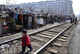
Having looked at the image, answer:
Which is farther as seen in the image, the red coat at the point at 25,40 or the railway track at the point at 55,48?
the railway track at the point at 55,48

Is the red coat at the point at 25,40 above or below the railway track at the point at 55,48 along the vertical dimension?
above

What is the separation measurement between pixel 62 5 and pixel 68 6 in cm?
638

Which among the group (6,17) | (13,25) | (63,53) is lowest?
(63,53)

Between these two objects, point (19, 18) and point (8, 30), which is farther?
point (19, 18)

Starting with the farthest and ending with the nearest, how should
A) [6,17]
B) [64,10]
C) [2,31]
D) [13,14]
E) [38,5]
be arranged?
[64,10] → [38,5] → [13,14] → [6,17] → [2,31]

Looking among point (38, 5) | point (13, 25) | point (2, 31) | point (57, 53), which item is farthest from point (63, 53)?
point (38, 5)

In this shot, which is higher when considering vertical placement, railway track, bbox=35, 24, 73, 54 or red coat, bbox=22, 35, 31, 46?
red coat, bbox=22, 35, 31, 46

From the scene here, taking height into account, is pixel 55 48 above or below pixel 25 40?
below

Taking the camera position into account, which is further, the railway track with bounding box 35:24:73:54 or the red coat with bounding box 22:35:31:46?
the railway track with bounding box 35:24:73:54

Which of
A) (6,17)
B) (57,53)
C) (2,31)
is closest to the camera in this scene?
(57,53)

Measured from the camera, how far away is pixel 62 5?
102 meters

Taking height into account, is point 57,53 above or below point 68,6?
below

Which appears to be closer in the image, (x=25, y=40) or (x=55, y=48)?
(x=25, y=40)

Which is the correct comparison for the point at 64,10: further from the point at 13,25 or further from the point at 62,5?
the point at 13,25
